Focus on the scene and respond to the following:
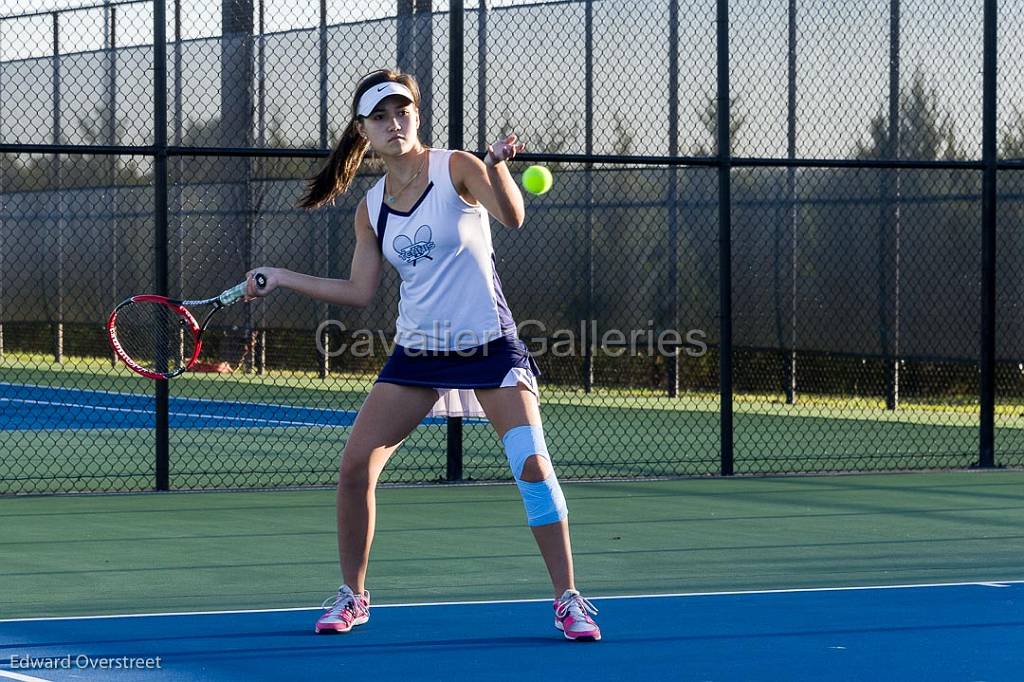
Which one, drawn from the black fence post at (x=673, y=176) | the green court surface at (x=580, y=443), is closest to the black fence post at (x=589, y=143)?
the black fence post at (x=673, y=176)

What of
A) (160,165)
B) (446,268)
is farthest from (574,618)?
(160,165)

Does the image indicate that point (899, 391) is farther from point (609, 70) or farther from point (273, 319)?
point (273, 319)

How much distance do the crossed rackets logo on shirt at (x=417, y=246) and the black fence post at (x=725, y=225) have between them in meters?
4.47

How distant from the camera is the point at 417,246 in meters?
5.09

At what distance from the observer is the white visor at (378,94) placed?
16.5 feet

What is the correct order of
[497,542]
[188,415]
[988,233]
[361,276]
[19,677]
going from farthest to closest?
[188,415]
[988,233]
[497,542]
[361,276]
[19,677]

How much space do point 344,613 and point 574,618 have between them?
700mm

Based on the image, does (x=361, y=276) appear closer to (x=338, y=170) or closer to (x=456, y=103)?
(x=338, y=170)

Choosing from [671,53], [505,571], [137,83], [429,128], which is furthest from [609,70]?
[505,571]

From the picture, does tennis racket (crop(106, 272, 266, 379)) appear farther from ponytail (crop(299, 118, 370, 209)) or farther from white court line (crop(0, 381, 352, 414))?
white court line (crop(0, 381, 352, 414))

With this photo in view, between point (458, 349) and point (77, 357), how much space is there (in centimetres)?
1474

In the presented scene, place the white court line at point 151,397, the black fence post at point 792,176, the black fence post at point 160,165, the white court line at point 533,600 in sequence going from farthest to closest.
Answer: the white court line at point 151,397, the black fence post at point 792,176, the black fence post at point 160,165, the white court line at point 533,600

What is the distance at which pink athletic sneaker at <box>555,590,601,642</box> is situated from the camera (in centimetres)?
503

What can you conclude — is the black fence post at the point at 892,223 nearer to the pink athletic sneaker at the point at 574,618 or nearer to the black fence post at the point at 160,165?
the black fence post at the point at 160,165
